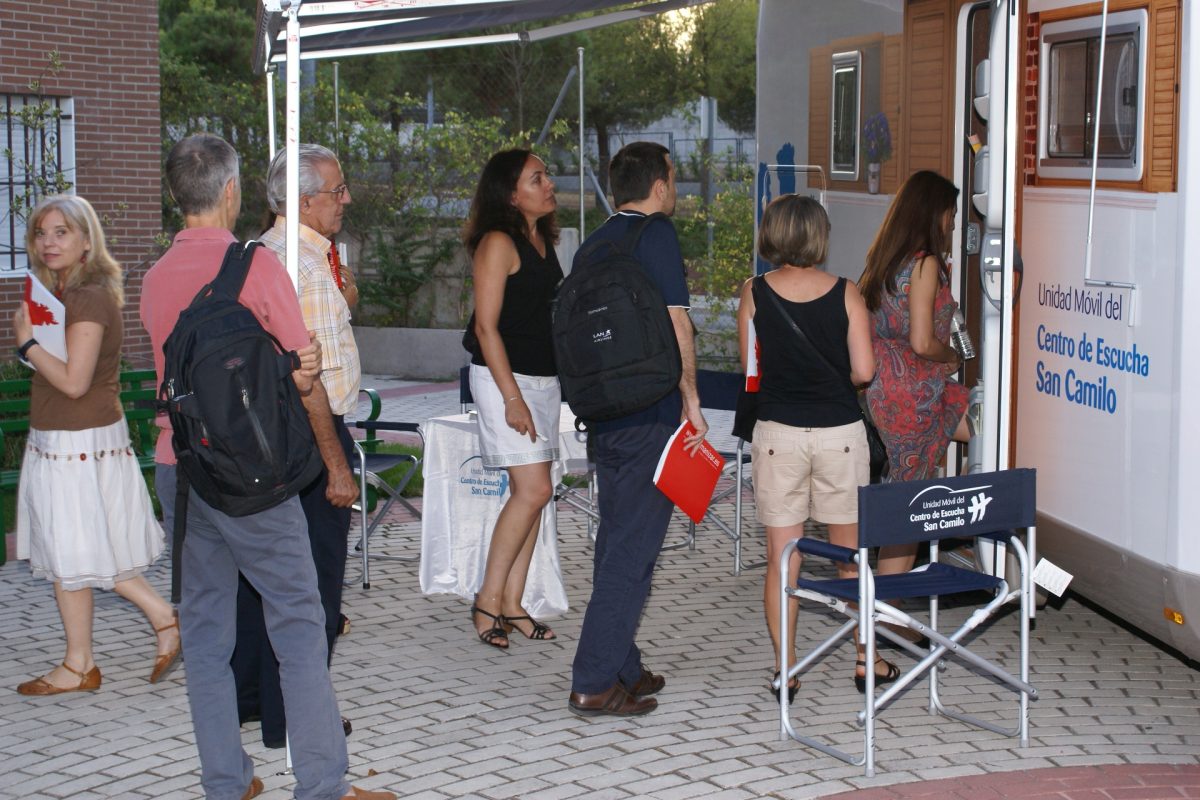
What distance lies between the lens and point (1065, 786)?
4324 millimetres

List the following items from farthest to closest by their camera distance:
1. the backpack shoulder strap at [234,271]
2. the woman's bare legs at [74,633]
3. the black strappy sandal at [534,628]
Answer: the black strappy sandal at [534,628], the woman's bare legs at [74,633], the backpack shoulder strap at [234,271]

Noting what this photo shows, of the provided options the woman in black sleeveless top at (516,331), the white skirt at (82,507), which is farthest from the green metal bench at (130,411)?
the woman in black sleeveless top at (516,331)

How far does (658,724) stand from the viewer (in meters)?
4.89

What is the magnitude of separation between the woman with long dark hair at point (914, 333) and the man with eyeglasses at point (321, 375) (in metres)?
1.98

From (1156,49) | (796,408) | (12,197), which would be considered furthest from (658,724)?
(12,197)

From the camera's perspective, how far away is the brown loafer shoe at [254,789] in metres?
4.25

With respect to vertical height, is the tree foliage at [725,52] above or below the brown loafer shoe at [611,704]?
above

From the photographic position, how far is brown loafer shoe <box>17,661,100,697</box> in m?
5.23

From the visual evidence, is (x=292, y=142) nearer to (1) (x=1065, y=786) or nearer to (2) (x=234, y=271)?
(2) (x=234, y=271)

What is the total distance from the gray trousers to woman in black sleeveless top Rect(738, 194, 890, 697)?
157cm

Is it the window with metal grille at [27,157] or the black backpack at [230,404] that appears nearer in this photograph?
the black backpack at [230,404]

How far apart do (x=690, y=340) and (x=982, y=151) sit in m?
1.54

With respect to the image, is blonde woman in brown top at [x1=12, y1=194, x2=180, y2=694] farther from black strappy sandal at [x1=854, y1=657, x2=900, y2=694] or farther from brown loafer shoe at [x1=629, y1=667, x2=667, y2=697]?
black strappy sandal at [x1=854, y1=657, x2=900, y2=694]

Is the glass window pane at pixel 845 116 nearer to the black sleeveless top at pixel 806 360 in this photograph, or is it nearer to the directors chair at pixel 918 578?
the black sleeveless top at pixel 806 360
